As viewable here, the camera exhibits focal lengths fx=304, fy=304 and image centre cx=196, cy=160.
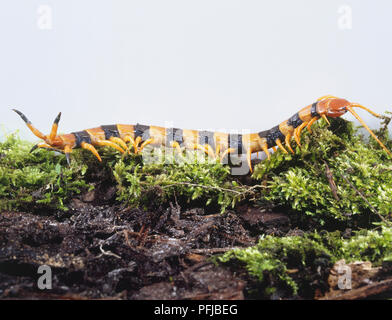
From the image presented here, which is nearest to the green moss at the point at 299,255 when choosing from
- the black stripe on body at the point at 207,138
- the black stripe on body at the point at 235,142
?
the black stripe on body at the point at 235,142

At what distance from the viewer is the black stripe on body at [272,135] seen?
2588mm

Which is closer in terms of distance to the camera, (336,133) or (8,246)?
(8,246)

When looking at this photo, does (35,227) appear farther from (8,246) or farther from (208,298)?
(208,298)

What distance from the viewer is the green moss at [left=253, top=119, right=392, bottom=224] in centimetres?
209

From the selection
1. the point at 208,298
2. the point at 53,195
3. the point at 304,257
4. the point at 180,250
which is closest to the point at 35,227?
the point at 53,195

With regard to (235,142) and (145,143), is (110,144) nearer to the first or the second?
(145,143)

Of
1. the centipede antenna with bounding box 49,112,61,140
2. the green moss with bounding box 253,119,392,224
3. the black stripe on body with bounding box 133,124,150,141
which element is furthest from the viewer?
the black stripe on body with bounding box 133,124,150,141

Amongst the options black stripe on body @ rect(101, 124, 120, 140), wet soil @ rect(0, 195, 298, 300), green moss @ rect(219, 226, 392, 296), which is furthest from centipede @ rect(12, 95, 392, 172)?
green moss @ rect(219, 226, 392, 296)

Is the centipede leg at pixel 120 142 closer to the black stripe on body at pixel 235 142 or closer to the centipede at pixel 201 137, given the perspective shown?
the centipede at pixel 201 137

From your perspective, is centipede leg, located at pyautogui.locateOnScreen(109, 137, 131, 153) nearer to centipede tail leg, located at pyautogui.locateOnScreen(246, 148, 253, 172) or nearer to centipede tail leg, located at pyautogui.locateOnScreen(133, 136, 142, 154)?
centipede tail leg, located at pyautogui.locateOnScreen(133, 136, 142, 154)

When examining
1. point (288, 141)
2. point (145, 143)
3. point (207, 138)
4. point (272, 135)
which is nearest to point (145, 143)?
point (145, 143)

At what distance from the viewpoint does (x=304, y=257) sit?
1506 mm

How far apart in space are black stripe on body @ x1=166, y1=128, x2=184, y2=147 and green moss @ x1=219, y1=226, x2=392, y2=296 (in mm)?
1383

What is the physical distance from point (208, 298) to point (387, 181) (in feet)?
5.62
